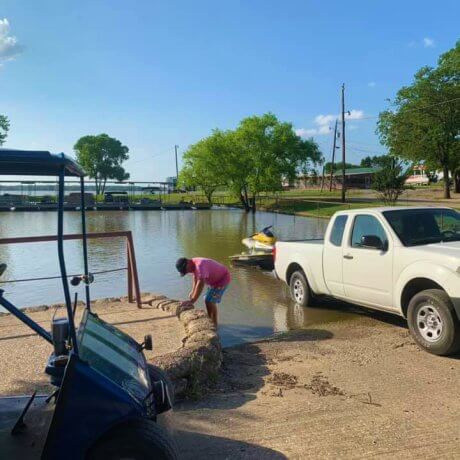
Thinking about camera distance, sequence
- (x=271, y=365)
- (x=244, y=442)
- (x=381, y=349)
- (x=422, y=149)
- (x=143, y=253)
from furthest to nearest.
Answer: (x=422, y=149), (x=143, y=253), (x=381, y=349), (x=271, y=365), (x=244, y=442)

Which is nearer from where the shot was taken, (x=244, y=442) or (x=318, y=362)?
(x=244, y=442)

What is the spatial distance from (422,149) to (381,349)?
49838 millimetres

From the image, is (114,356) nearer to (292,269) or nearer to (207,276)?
(207,276)

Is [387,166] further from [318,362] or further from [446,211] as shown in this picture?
[318,362]

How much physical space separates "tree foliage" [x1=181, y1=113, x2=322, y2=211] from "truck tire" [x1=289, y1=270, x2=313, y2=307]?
4642cm

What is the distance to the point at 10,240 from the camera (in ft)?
26.1

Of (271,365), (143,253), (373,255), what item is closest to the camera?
(271,365)

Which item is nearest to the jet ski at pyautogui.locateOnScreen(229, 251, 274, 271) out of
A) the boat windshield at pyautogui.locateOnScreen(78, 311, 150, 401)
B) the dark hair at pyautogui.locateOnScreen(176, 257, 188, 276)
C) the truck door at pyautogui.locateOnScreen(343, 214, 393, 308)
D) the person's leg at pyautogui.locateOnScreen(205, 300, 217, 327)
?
the truck door at pyautogui.locateOnScreen(343, 214, 393, 308)

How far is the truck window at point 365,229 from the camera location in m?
7.81

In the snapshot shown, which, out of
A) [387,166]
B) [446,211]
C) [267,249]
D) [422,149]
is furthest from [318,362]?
[422,149]

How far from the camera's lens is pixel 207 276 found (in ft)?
25.6

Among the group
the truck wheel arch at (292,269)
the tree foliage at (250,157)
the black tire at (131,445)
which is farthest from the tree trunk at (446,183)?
the black tire at (131,445)

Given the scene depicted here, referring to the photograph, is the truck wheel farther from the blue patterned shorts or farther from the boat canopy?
the boat canopy

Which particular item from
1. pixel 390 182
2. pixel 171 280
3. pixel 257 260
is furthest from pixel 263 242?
pixel 390 182
